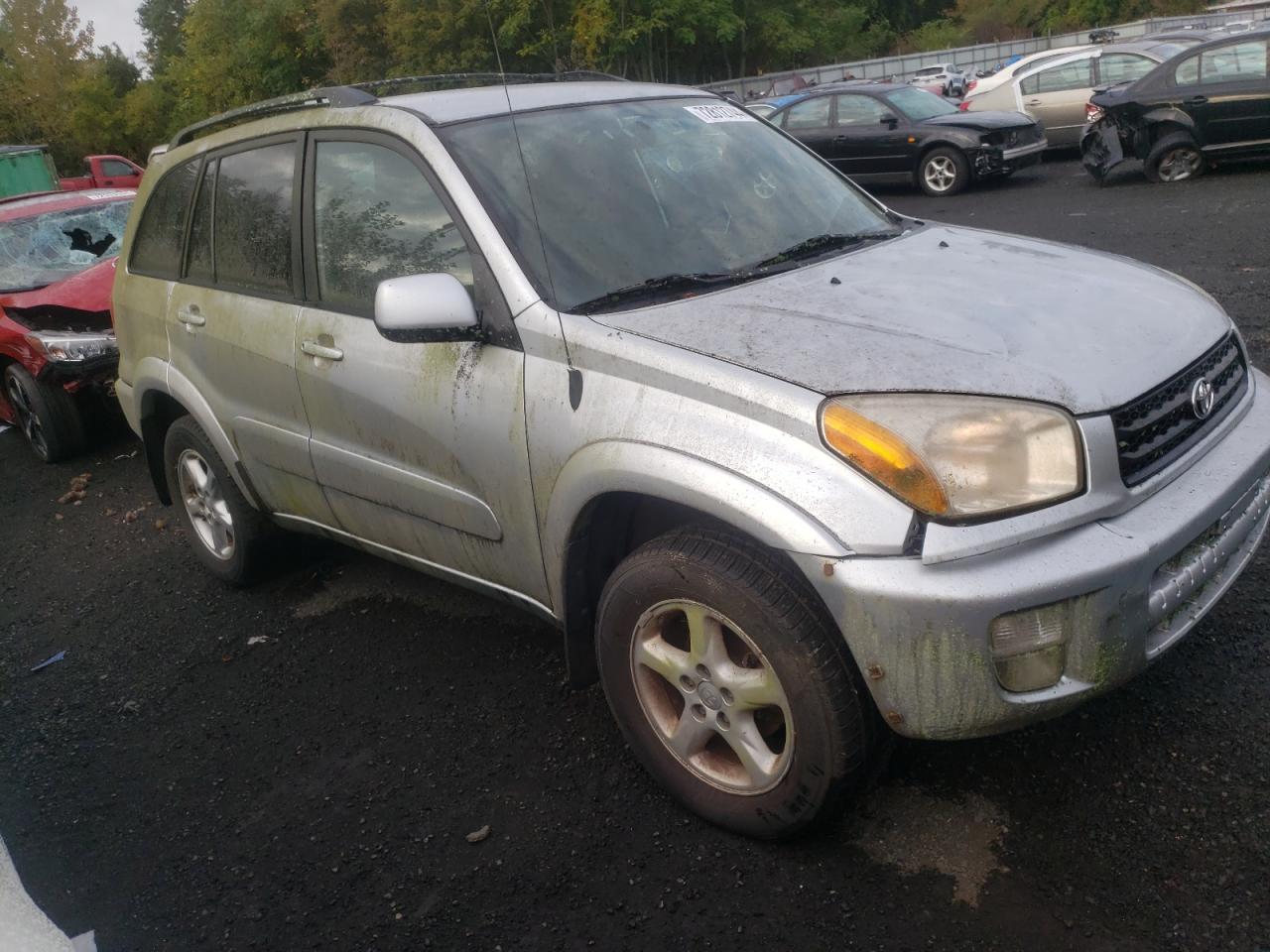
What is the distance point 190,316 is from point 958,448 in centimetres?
317

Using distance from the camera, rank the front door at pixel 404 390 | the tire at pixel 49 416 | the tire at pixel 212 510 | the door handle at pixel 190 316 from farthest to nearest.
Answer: the tire at pixel 49 416
the tire at pixel 212 510
the door handle at pixel 190 316
the front door at pixel 404 390

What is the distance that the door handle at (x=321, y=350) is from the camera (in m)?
3.66

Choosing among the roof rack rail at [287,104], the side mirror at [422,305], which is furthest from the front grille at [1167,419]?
the roof rack rail at [287,104]

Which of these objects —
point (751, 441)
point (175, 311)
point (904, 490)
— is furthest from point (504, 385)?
point (175, 311)

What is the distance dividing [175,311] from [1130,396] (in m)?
3.56

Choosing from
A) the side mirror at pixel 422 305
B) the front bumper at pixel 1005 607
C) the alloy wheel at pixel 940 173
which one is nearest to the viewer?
the front bumper at pixel 1005 607

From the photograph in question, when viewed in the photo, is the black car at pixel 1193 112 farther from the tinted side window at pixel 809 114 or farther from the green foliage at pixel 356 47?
the green foliage at pixel 356 47

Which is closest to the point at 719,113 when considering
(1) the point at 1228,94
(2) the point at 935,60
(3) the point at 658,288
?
(3) the point at 658,288

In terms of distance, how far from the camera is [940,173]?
1479 cm

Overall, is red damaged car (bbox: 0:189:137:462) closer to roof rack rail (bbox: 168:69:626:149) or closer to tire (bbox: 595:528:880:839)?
roof rack rail (bbox: 168:69:626:149)

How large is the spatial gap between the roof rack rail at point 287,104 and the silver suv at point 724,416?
30 mm

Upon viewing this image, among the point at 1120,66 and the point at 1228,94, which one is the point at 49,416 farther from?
the point at 1120,66

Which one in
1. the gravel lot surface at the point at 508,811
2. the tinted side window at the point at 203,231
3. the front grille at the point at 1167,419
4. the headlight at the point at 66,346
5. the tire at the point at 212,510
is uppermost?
the tinted side window at the point at 203,231

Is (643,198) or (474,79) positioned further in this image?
(474,79)
